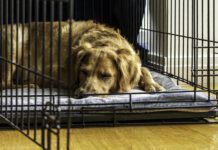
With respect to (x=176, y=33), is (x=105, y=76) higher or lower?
lower

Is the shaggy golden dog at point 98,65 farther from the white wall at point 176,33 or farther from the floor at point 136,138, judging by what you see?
the white wall at point 176,33

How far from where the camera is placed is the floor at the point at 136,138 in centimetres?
201

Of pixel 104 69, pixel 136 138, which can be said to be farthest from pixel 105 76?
pixel 136 138

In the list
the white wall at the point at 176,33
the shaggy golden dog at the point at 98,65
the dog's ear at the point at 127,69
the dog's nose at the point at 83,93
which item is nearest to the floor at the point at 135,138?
the dog's nose at the point at 83,93

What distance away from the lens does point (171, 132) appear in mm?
2281

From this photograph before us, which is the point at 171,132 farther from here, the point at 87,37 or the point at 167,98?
the point at 87,37

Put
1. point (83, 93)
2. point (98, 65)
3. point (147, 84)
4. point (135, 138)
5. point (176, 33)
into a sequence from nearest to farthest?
point (135, 138), point (83, 93), point (98, 65), point (147, 84), point (176, 33)

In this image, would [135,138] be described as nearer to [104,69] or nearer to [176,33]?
[104,69]

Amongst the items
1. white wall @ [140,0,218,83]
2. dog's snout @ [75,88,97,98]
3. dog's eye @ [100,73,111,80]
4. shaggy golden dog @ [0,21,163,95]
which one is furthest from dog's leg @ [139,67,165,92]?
white wall @ [140,0,218,83]

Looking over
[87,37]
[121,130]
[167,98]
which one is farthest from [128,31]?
[121,130]

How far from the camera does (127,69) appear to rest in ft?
9.53

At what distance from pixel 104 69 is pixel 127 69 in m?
0.17

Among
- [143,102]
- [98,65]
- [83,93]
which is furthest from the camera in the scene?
[98,65]

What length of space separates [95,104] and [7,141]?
1.64 ft
